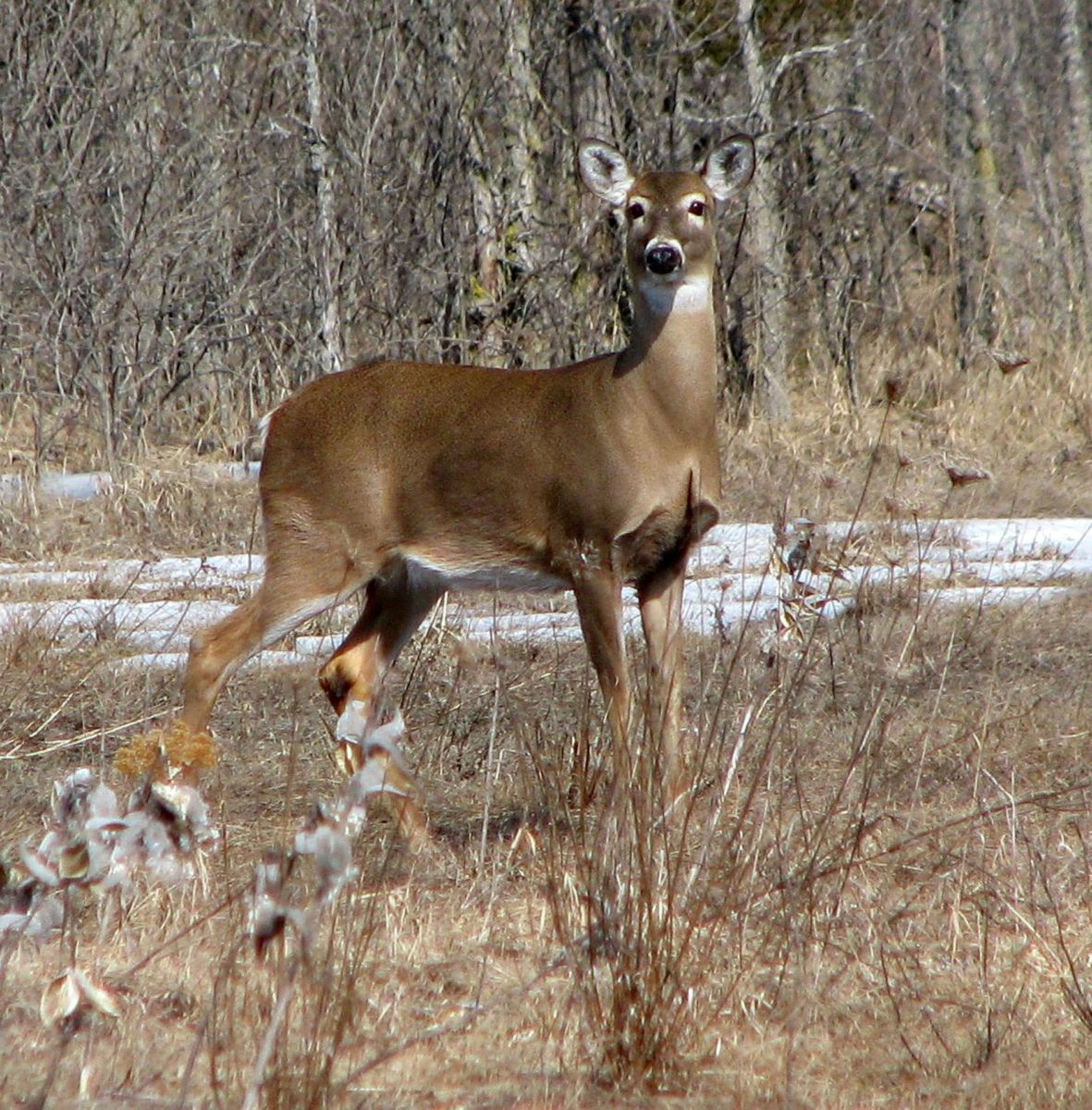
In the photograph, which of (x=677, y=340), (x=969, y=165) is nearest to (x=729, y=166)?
(x=677, y=340)

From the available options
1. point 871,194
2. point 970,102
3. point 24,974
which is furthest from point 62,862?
point 970,102

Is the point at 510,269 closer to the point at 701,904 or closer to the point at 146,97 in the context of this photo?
the point at 146,97

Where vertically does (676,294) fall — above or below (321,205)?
above

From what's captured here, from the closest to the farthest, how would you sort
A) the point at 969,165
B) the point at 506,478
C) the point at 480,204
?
the point at 506,478 → the point at 480,204 → the point at 969,165

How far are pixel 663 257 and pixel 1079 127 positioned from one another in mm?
10190

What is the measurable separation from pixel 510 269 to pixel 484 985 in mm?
8222

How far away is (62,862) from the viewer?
7.45 feet

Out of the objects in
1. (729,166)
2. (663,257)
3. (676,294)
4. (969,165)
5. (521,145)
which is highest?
(729,166)

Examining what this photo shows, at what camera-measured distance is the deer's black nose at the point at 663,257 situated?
5.21 meters

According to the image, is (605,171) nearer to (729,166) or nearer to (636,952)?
(729,166)

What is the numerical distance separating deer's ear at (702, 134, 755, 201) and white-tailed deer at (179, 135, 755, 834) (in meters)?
0.26

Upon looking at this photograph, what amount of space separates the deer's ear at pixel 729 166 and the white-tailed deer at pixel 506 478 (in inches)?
10.1

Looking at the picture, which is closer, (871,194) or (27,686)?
(27,686)

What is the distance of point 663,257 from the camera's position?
5.21m
